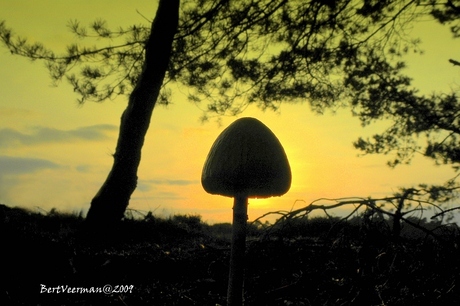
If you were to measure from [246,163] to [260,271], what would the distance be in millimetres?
1113

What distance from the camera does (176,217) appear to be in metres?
8.65

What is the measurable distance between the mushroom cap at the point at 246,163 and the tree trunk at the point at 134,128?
4.24 m

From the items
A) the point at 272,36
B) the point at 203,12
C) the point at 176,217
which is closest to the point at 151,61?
the point at 203,12

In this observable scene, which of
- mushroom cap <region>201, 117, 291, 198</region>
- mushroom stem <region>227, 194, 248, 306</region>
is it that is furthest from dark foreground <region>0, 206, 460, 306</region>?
mushroom cap <region>201, 117, 291, 198</region>

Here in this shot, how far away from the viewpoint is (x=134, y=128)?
654cm

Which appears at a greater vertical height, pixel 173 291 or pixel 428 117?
pixel 428 117

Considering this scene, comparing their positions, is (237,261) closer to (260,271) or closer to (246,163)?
(246,163)

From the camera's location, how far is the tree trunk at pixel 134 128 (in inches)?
253

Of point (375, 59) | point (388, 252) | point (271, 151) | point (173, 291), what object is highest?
point (375, 59)

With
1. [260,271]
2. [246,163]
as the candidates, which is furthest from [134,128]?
[246,163]

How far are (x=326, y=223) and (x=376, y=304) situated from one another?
4.91m

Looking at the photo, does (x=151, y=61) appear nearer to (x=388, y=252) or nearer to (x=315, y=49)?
(x=315, y=49)

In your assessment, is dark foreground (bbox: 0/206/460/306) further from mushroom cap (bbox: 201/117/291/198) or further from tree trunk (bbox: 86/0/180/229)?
tree trunk (bbox: 86/0/180/229)

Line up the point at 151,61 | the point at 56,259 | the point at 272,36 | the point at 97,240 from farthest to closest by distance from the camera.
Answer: the point at 272,36 < the point at 151,61 < the point at 97,240 < the point at 56,259
